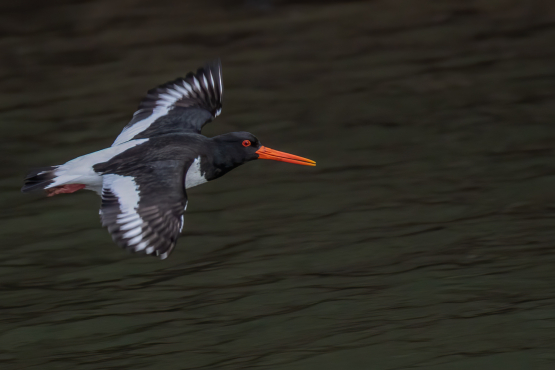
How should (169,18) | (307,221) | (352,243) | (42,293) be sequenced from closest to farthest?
(42,293)
(352,243)
(307,221)
(169,18)

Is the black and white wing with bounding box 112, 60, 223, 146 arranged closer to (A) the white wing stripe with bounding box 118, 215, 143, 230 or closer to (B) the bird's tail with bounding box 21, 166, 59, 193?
(B) the bird's tail with bounding box 21, 166, 59, 193

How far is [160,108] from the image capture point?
28.5 ft

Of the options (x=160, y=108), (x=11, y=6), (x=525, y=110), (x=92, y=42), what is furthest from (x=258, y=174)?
(x=11, y=6)

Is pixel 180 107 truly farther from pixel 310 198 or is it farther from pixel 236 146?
pixel 310 198

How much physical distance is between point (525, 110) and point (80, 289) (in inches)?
238

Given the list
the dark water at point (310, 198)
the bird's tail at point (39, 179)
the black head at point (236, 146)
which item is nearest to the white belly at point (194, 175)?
the black head at point (236, 146)

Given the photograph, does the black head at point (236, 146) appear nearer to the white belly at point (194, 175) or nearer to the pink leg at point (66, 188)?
the white belly at point (194, 175)

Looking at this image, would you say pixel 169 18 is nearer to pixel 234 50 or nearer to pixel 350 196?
pixel 234 50

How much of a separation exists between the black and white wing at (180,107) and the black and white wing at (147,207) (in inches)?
50.9

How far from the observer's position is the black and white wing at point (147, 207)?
242 inches

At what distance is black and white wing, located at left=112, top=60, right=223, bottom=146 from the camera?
27.1 feet

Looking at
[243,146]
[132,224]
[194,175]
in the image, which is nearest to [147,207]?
[132,224]

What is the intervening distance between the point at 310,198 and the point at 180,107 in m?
1.68

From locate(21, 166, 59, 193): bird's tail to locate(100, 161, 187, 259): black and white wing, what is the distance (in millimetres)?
605
